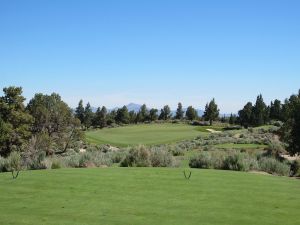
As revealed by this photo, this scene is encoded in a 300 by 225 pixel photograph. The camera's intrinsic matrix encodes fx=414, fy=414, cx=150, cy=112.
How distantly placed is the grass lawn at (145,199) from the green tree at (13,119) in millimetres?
30003

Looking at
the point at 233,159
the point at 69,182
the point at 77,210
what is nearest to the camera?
the point at 77,210

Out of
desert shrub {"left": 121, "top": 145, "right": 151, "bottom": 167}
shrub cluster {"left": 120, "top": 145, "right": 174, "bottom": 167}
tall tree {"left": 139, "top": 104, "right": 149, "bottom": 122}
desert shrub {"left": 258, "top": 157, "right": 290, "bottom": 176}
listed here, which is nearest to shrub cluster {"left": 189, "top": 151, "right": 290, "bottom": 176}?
desert shrub {"left": 258, "top": 157, "right": 290, "bottom": 176}

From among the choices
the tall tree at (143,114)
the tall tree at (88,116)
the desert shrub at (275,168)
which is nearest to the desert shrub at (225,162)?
the desert shrub at (275,168)

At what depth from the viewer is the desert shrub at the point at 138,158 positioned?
67.1 ft

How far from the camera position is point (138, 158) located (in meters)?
20.8

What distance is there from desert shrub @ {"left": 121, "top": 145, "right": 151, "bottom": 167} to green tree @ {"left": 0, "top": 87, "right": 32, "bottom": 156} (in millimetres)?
24835

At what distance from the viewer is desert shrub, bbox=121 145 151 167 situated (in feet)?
67.1

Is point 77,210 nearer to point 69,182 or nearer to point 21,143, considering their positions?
point 69,182

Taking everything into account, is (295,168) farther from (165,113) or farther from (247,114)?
(165,113)

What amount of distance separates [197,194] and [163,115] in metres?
138

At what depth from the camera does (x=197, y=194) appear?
1120 centimetres

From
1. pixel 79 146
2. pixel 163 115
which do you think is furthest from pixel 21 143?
pixel 163 115

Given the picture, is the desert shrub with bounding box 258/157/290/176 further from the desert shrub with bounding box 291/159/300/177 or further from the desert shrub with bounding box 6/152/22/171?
the desert shrub with bounding box 6/152/22/171

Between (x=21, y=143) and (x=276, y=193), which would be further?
(x=21, y=143)
